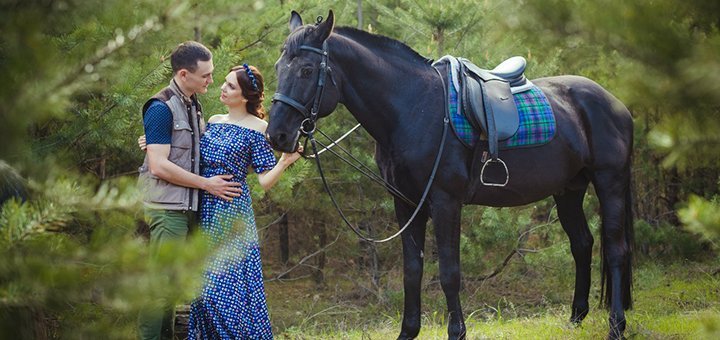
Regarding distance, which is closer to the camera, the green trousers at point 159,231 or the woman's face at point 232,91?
the green trousers at point 159,231

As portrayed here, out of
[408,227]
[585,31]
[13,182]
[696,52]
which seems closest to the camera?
[13,182]

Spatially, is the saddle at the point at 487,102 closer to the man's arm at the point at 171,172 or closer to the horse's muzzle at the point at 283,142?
the horse's muzzle at the point at 283,142

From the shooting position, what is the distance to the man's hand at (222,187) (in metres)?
3.94

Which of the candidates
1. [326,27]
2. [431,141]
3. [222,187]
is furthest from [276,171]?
[431,141]

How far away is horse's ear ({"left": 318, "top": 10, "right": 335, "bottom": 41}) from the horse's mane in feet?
0.94

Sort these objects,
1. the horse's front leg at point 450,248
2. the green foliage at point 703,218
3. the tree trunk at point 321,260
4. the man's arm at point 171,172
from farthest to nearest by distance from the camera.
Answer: the tree trunk at point 321,260, the horse's front leg at point 450,248, the man's arm at point 171,172, the green foliage at point 703,218

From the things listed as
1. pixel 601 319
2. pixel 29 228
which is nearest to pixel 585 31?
pixel 29 228

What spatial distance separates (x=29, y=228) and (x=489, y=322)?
215 inches

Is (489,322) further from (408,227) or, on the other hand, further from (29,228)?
(29,228)

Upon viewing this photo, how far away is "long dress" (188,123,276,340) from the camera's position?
398cm

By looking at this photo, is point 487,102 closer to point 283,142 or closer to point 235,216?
point 283,142

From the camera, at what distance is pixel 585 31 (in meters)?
1.93

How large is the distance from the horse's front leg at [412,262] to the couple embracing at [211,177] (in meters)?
1.06

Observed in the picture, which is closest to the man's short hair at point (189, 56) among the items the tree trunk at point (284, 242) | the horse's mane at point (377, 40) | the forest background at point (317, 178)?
the forest background at point (317, 178)
